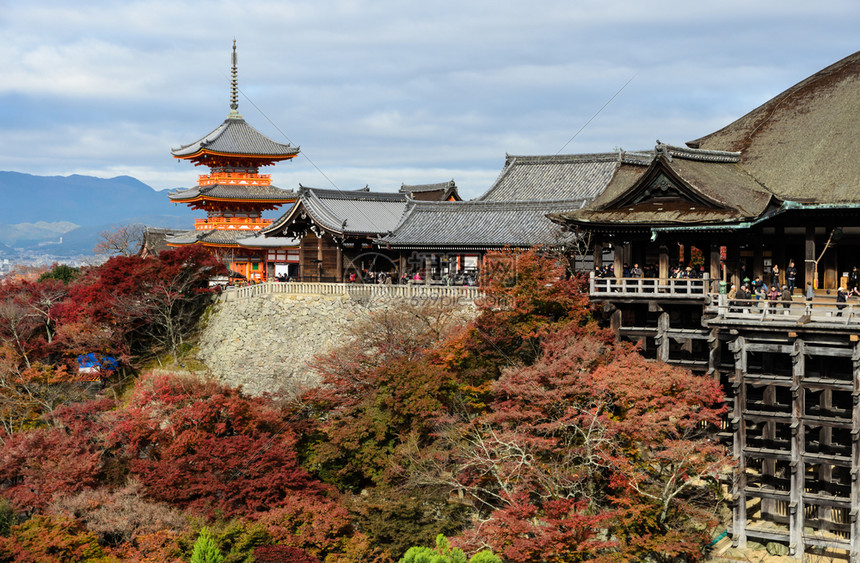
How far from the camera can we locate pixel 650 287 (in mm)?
26812

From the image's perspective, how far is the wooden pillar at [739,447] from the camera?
75.5ft

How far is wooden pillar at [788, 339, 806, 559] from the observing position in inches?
877

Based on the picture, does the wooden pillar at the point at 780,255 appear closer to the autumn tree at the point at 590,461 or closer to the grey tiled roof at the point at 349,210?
the autumn tree at the point at 590,461

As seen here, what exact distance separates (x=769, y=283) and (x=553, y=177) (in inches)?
604

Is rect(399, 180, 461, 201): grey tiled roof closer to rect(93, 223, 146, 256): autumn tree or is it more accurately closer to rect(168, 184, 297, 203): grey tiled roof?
rect(168, 184, 297, 203): grey tiled roof

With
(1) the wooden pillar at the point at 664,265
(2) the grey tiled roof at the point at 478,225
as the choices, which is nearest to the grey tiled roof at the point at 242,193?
(2) the grey tiled roof at the point at 478,225

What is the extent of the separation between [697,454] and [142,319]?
2774cm

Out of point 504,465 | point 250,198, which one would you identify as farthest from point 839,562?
point 250,198

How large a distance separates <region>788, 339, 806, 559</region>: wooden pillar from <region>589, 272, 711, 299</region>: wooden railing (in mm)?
3675

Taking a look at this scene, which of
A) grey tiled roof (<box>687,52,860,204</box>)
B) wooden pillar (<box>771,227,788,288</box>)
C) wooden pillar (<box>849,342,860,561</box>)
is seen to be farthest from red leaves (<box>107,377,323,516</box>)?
grey tiled roof (<box>687,52,860,204</box>)

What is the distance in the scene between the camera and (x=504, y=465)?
76.0ft

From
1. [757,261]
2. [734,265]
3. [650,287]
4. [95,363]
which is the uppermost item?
[757,261]

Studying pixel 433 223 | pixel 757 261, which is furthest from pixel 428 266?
pixel 757 261

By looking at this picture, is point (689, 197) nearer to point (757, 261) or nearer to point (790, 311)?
point (757, 261)
